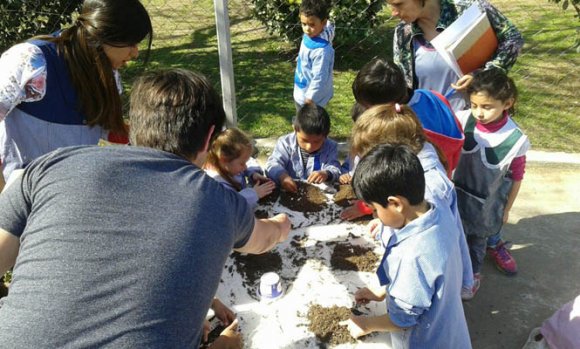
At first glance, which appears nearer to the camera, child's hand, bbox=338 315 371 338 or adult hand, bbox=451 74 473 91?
child's hand, bbox=338 315 371 338

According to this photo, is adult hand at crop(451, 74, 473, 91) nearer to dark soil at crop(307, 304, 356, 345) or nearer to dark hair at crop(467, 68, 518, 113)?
dark hair at crop(467, 68, 518, 113)

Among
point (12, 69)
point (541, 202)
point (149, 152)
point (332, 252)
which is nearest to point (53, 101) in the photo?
point (12, 69)

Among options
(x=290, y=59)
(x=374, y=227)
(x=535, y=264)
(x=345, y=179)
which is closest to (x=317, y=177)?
(x=345, y=179)

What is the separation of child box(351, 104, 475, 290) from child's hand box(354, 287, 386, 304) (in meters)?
0.39

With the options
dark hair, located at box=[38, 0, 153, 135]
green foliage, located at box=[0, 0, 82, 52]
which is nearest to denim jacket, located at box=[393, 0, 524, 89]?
dark hair, located at box=[38, 0, 153, 135]

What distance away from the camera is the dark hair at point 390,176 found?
1501 millimetres

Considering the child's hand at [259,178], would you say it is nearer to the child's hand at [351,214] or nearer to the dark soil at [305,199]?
the dark soil at [305,199]

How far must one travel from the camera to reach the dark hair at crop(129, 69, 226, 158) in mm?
1391

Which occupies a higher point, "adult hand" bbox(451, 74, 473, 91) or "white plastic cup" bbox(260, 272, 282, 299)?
"adult hand" bbox(451, 74, 473, 91)

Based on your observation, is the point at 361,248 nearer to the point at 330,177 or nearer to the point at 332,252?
the point at 332,252

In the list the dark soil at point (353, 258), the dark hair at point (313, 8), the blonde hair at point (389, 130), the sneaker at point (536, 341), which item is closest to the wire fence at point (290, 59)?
the dark hair at point (313, 8)

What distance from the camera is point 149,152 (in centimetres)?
132

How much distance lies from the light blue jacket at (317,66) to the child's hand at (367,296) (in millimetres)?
2293

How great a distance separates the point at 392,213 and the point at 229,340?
0.70 meters
